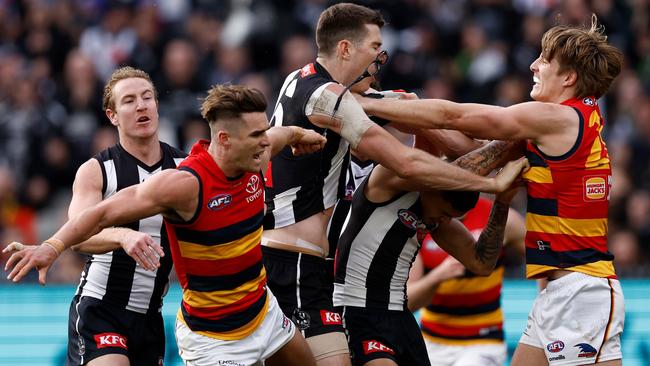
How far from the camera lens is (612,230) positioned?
1232 cm

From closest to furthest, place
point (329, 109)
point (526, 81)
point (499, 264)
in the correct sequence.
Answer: point (329, 109)
point (499, 264)
point (526, 81)

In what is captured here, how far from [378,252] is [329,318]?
58 centimetres

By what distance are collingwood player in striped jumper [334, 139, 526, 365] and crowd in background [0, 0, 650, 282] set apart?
520cm

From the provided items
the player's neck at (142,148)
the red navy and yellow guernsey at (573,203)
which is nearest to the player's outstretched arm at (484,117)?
the red navy and yellow guernsey at (573,203)

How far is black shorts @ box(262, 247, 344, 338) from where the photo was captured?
23.0 ft

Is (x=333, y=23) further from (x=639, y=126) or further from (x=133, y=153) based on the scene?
(x=639, y=126)

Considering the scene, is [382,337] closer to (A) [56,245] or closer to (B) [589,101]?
(B) [589,101]

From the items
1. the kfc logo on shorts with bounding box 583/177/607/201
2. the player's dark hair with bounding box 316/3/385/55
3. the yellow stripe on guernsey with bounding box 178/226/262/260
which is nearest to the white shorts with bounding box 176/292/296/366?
the yellow stripe on guernsey with bounding box 178/226/262/260

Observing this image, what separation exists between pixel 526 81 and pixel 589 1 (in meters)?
1.36

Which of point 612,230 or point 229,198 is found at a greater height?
point 229,198

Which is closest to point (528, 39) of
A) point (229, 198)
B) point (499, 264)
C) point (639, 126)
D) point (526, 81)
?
point (526, 81)

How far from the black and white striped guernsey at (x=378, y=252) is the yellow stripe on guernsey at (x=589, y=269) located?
0.86m

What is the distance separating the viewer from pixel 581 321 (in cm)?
664

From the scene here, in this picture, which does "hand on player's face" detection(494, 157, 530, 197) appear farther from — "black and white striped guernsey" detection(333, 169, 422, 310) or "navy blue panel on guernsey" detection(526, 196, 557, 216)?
"black and white striped guernsey" detection(333, 169, 422, 310)
